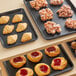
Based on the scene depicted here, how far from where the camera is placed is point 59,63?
69.5 inches

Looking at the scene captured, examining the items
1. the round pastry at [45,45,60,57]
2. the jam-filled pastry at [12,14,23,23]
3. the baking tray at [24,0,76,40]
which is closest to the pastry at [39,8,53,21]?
the baking tray at [24,0,76,40]

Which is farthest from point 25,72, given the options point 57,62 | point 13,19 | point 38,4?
point 38,4

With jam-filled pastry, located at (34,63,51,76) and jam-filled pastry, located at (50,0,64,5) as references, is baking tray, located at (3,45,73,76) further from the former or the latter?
jam-filled pastry, located at (50,0,64,5)

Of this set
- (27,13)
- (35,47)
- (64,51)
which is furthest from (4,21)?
(64,51)

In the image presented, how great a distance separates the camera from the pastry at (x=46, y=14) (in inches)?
65.8

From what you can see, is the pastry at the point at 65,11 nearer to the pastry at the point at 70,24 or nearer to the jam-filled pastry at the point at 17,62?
the pastry at the point at 70,24

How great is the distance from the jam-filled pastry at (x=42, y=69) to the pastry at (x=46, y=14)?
326mm

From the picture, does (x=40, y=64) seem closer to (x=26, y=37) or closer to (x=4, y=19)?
(x=26, y=37)

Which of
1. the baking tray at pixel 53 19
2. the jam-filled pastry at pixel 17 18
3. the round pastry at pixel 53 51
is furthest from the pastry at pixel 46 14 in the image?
the round pastry at pixel 53 51

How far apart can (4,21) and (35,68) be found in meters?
0.39

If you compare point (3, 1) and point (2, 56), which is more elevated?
point (3, 1)

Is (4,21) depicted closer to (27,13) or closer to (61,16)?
(27,13)

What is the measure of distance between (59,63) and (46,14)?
0.36 meters

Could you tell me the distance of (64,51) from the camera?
1853 mm
